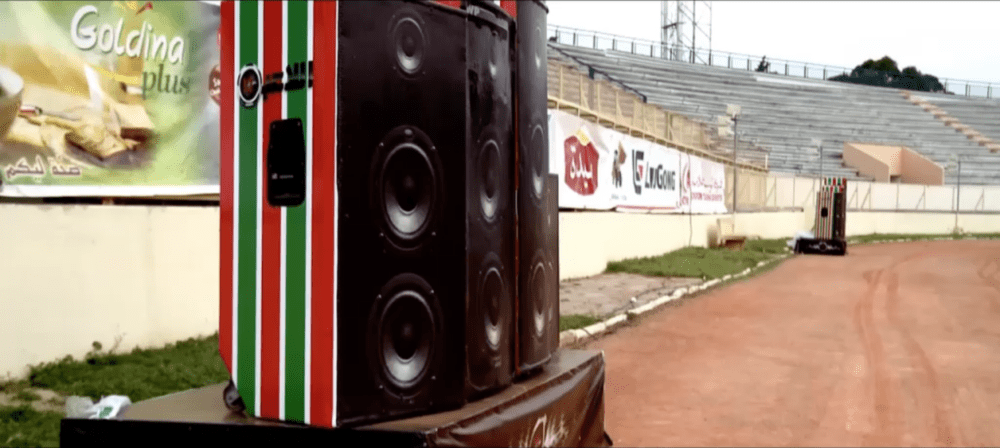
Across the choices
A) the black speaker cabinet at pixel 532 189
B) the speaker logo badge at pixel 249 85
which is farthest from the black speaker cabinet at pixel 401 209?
the black speaker cabinet at pixel 532 189

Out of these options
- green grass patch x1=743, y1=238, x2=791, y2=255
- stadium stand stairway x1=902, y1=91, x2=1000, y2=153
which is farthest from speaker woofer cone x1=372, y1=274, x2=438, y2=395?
stadium stand stairway x1=902, y1=91, x2=1000, y2=153

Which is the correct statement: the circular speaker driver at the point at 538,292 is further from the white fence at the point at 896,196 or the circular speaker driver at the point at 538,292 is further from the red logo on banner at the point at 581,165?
the white fence at the point at 896,196

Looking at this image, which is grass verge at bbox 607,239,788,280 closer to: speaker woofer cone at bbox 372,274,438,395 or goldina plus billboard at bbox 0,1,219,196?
goldina plus billboard at bbox 0,1,219,196

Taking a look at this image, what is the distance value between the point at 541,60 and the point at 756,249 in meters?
23.9

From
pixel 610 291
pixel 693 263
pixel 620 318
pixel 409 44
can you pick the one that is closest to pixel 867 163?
pixel 693 263

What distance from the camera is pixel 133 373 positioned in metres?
5.75

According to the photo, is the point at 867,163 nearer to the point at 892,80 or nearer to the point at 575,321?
the point at 892,80

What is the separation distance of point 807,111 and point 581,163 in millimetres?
43750

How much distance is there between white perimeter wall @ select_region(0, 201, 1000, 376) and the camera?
18.6 ft

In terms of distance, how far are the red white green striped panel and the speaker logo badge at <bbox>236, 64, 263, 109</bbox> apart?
0.02 m

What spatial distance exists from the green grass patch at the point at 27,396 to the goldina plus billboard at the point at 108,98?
1367mm

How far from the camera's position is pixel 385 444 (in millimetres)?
2729

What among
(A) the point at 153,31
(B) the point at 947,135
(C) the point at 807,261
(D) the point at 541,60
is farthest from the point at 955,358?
(B) the point at 947,135

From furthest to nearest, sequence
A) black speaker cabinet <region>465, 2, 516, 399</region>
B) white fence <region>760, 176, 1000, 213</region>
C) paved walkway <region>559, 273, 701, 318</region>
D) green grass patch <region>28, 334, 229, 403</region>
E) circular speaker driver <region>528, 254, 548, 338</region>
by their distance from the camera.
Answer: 1. white fence <region>760, 176, 1000, 213</region>
2. paved walkway <region>559, 273, 701, 318</region>
3. green grass patch <region>28, 334, 229, 403</region>
4. circular speaker driver <region>528, 254, 548, 338</region>
5. black speaker cabinet <region>465, 2, 516, 399</region>
